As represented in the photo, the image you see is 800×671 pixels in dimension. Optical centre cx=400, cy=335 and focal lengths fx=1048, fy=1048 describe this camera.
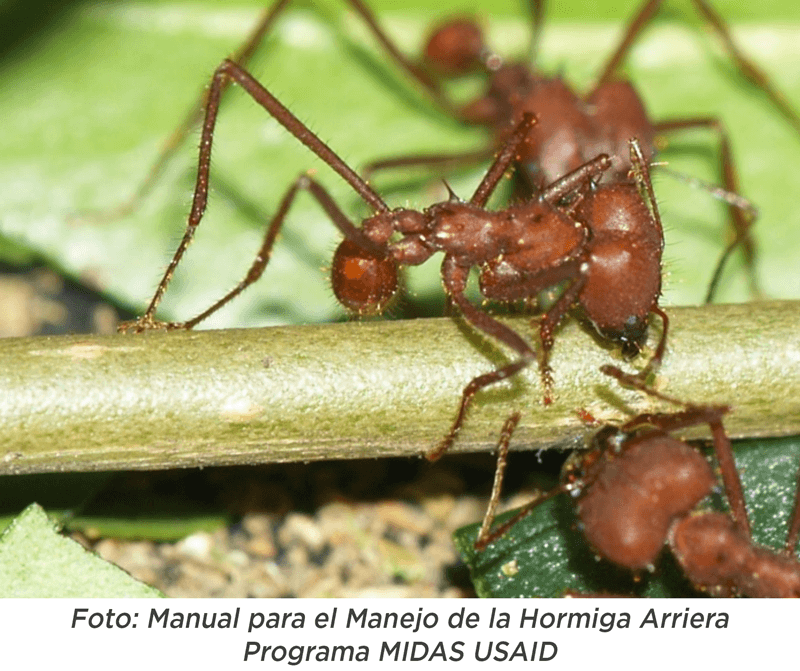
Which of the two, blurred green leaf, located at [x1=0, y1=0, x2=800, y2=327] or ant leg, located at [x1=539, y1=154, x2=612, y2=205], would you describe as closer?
ant leg, located at [x1=539, y1=154, x2=612, y2=205]

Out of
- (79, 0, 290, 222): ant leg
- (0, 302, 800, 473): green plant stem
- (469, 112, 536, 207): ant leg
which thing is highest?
(79, 0, 290, 222): ant leg

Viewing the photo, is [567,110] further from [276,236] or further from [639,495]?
[639,495]

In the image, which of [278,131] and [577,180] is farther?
[278,131]

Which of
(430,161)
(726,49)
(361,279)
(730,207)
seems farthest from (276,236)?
(726,49)

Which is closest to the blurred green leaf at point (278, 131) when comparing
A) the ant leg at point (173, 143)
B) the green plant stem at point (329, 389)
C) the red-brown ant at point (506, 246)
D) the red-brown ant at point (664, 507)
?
the ant leg at point (173, 143)

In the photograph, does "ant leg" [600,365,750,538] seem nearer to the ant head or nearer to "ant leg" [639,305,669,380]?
"ant leg" [639,305,669,380]

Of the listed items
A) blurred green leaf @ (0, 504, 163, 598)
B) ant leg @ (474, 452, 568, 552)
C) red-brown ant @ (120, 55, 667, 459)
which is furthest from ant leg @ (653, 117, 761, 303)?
blurred green leaf @ (0, 504, 163, 598)
